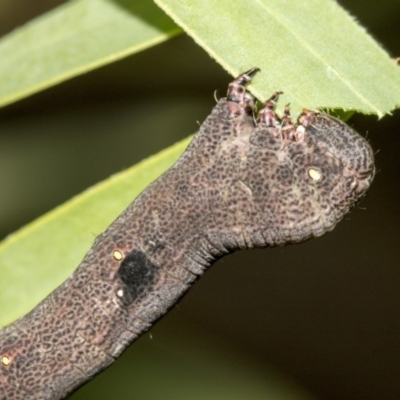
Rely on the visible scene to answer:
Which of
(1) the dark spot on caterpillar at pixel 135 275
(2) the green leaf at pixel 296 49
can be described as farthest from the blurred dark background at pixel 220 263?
(1) the dark spot on caterpillar at pixel 135 275

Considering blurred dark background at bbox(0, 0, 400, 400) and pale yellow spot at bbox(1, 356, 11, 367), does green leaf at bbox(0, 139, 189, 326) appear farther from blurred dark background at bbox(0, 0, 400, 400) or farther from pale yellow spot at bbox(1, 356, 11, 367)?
blurred dark background at bbox(0, 0, 400, 400)

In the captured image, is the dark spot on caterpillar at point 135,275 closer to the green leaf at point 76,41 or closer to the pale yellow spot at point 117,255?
the pale yellow spot at point 117,255

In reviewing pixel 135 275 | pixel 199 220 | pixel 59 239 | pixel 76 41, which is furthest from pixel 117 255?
pixel 76 41

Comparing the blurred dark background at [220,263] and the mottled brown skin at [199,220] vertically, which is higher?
the mottled brown skin at [199,220]

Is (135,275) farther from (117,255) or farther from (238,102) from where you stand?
(238,102)

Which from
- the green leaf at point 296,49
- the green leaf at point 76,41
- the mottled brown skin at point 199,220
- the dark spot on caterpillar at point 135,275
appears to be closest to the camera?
the green leaf at point 296,49

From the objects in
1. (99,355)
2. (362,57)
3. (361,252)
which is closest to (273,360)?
(361,252)
